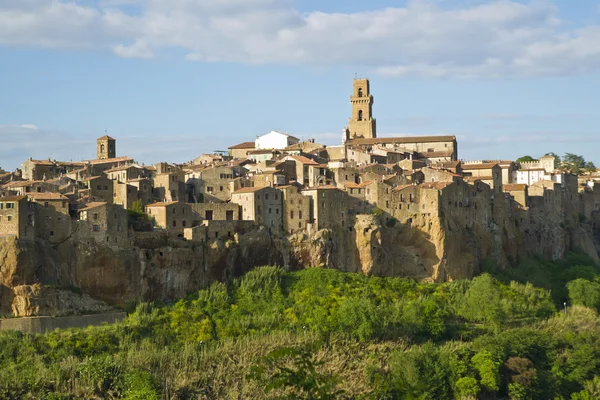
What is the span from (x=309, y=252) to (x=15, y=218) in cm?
1738

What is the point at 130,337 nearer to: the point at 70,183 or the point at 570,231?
the point at 70,183

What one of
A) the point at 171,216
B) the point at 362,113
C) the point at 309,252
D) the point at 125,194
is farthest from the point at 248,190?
the point at 362,113

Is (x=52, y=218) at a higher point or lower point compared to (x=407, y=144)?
lower

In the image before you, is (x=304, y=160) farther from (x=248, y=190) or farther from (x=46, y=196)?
(x=46, y=196)

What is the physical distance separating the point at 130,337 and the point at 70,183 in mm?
13477

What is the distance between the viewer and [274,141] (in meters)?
86.4

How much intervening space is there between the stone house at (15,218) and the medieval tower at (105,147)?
30.5 metres

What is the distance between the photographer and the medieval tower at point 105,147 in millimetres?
81250

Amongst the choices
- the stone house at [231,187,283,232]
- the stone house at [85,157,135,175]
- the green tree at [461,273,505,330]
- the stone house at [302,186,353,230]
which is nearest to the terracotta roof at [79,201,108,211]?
the stone house at [231,187,283,232]

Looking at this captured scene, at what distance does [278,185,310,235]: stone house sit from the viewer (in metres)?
60.8

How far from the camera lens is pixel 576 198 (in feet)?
274

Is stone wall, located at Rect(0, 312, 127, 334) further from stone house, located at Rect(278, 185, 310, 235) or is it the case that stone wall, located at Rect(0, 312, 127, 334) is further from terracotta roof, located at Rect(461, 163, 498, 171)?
terracotta roof, located at Rect(461, 163, 498, 171)

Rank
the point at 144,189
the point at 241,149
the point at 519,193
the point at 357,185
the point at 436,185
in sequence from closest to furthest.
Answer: the point at 144,189, the point at 357,185, the point at 436,185, the point at 519,193, the point at 241,149

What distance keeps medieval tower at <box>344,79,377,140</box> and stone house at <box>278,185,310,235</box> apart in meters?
33.7
